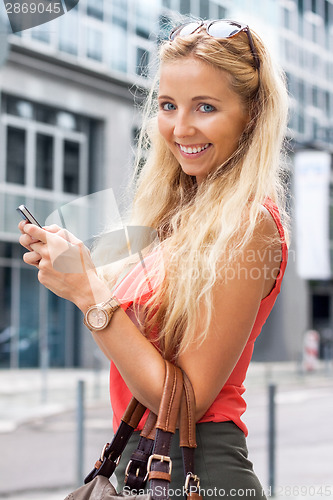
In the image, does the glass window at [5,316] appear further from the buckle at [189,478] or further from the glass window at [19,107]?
the buckle at [189,478]

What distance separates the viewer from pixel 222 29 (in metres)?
1.46

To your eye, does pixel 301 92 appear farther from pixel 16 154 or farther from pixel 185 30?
pixel 185 30

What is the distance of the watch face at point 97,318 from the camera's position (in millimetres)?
1275

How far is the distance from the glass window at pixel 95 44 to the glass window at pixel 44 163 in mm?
2260

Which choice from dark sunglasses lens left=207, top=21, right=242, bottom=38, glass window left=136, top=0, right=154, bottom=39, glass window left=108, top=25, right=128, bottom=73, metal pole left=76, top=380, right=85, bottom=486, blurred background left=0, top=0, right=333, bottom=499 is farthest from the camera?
glass window left=136, top=0, right=154, bottom=39

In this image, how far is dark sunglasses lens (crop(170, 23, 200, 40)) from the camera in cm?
148

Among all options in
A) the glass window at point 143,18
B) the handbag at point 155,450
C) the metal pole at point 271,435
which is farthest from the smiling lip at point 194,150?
the glass window at point 143,18

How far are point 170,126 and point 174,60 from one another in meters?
0.13

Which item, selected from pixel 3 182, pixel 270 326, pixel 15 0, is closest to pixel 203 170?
pixel 15 0

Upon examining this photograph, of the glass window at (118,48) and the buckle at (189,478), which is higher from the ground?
the glass window at (118,48)

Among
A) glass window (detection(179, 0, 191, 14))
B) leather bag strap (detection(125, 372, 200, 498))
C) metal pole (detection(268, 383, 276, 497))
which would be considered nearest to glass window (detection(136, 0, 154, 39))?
glass window (detection(179, 0, 191, 14))

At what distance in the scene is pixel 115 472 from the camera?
1.40 metres

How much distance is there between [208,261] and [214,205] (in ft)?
0.52

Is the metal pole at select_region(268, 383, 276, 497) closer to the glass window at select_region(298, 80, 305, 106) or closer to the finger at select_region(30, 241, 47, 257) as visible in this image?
the finger at select_region(30, 241, 47, 257)
